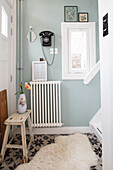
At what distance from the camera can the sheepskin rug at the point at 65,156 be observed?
146 cm

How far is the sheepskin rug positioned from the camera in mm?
1465

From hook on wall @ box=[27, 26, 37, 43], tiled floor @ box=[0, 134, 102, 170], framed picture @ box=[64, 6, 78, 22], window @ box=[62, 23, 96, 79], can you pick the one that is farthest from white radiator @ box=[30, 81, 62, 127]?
framed picture @ box=[64, 6, 78, 22]

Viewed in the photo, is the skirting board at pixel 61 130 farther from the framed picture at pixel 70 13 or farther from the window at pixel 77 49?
the framed picture at pixel 70 13

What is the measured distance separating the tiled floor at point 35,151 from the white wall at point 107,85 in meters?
0.65

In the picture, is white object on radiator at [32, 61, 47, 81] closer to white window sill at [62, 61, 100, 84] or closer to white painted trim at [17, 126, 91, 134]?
white window sill at [62, 61, 100, 84]

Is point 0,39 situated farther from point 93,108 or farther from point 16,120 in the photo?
point 93,108

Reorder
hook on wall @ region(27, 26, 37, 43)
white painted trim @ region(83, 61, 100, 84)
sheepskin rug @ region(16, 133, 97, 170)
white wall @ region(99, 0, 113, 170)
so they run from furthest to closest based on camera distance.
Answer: hook on wall @ region(27, 26, 37, 43) < white painted trim @ region(83, 61, 100, 84) < sheepskin rug @ region(16, 133, 97, 170) < white wall @ region(99, 0, 113, 170)

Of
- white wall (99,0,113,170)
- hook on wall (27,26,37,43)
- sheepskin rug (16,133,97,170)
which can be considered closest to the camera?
white wall (99,0,113,170)

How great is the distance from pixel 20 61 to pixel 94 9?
5.43 ft

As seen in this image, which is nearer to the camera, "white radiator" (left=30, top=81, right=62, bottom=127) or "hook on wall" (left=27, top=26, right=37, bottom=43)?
"white radiator" (left=30, top=81, right=62, bottom=127)

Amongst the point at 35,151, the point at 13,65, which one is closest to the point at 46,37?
the point at 13,65

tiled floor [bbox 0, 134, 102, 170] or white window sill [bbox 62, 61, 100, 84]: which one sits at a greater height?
white window sill [bbox 62, 61, 100, 84]

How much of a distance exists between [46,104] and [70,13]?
1701 mm

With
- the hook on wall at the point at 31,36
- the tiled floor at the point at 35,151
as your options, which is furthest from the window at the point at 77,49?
the tiled floor at the point at 35,151
